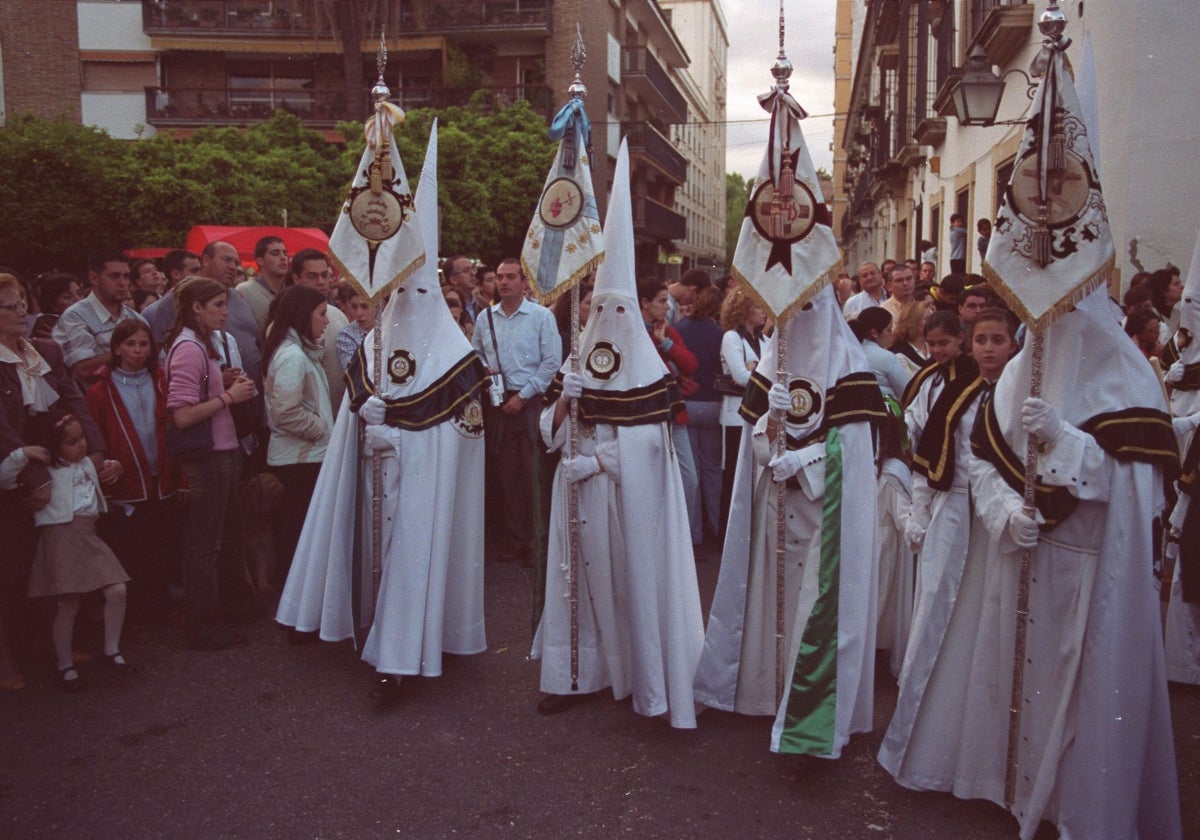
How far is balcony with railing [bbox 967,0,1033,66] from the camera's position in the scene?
10648 mm

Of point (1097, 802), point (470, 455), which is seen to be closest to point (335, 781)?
point (470, 455)

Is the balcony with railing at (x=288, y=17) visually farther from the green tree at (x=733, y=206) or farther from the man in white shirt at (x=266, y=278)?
the green tree at (x=733, y=206)

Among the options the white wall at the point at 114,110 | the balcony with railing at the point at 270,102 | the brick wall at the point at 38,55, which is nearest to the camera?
the balcony with railing at the point at 270,102

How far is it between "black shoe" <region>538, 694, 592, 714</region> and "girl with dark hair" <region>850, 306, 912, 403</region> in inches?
102

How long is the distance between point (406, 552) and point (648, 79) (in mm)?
37054

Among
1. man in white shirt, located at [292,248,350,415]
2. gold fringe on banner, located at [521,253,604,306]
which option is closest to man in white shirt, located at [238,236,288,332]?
man in white shirt, located at [292,248,350,415]

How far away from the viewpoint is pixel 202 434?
18.4ft


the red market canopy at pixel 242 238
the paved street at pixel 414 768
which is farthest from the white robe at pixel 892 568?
the red market canopy at pixel 242 238

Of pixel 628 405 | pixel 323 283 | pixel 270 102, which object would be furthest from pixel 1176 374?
pixel 270 102

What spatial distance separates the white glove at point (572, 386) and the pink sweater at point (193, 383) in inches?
85.6

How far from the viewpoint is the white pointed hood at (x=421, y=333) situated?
5207 millimetres

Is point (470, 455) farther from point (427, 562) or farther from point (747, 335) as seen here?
point (747, 335)

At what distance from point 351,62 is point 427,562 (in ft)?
63.3

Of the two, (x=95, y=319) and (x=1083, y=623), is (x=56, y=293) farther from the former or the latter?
(x=1083, y=623)
